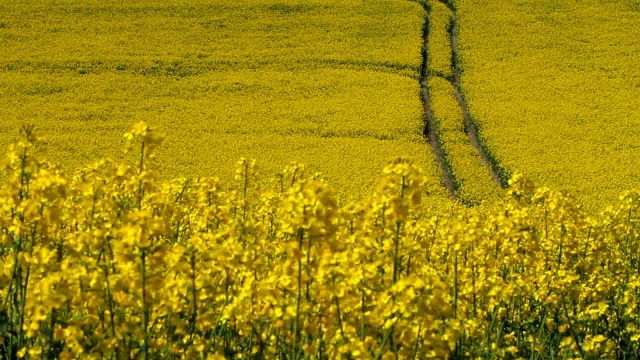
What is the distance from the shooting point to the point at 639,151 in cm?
2156

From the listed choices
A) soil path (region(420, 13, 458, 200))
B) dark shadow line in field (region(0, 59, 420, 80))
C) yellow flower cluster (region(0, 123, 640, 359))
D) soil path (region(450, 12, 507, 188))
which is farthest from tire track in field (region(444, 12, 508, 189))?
yellow flower cluster (region(0, 123, 640, 359))

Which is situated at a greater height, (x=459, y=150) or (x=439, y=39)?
(x=439, y=39)

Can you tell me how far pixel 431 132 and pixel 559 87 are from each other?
19.5 feet

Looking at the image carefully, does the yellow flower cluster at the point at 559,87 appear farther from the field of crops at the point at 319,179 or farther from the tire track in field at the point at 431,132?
the tire track in field at the point at 431,132

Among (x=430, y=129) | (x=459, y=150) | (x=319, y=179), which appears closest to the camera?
(x=319, y=179)

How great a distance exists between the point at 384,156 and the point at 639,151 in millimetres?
6446

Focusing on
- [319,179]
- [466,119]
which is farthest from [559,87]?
[319,179]

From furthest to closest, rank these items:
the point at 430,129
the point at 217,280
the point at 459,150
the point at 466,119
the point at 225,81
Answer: the point at 225,81, the point at 466,119, the point at 430,129, the point at 459,150, the point at 217,280

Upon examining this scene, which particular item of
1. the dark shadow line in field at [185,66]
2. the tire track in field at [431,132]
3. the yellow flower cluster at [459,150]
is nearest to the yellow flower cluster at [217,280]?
the yellow flower cluster at [459,150]

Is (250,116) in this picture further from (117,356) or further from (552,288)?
(117,356)

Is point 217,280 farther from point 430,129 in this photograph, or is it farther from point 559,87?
point 559,87

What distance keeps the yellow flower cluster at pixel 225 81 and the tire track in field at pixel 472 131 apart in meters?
1.23

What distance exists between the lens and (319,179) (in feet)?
23.0

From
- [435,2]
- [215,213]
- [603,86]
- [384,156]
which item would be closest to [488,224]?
[215,213]
